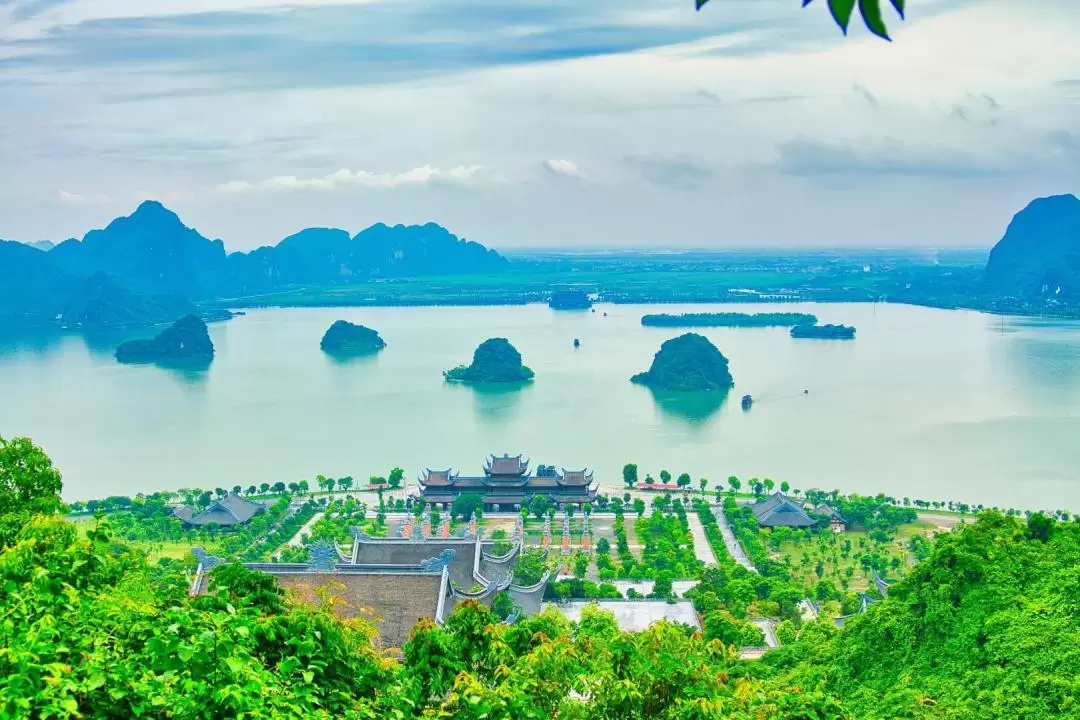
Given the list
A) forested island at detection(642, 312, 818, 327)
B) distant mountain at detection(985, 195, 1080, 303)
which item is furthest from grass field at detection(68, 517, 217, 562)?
distant mountain at detection(985, 195, 1080, 303)

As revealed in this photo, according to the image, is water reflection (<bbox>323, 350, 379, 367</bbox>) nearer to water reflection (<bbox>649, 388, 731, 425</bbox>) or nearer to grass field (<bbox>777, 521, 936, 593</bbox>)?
water reflection (<bbox>649, 388, 731, 425</bbox>)

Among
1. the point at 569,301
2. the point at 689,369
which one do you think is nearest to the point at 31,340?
the point at 569,301

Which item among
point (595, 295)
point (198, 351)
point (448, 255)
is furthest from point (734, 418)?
point (448, 255)

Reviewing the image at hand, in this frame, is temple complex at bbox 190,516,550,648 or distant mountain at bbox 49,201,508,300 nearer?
temple complex at bbox 190,516,550,648

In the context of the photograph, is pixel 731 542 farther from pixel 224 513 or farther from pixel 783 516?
pixel 224 513

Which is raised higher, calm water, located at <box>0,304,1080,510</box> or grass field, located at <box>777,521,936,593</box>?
calm water, located at <box>0,304,1080,510</box>
